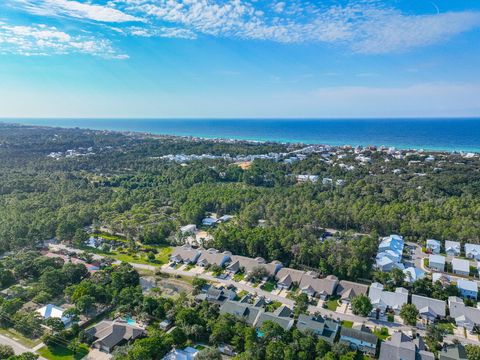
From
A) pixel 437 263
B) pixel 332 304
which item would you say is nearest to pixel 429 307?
pixel 332 304

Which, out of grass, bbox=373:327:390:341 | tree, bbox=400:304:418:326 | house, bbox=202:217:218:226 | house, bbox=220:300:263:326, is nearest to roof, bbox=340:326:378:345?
grass, bbox=373:327:390:341

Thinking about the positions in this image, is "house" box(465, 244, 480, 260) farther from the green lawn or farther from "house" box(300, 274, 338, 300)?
the green lawn

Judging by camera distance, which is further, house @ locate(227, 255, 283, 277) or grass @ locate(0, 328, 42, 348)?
house @ locate(227, 255, 283, 277)

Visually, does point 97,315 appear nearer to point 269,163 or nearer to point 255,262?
point 255,262

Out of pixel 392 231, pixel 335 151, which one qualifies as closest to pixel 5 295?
pixel 392 231

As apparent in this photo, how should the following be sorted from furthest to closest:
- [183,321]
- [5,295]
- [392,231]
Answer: [392,231] → [5,295] → [183,321]

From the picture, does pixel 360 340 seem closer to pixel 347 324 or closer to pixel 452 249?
pixel 347 324
